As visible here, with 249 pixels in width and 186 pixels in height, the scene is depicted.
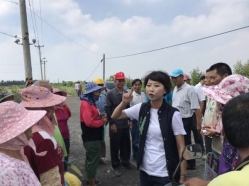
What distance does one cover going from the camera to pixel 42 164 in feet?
5.16

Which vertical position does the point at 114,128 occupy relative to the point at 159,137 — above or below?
below

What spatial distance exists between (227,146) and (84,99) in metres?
Answer: 2.34

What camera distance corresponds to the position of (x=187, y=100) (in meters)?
4.55

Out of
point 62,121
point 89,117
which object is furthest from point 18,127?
point 62,121

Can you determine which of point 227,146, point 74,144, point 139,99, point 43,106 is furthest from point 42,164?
point 74,144

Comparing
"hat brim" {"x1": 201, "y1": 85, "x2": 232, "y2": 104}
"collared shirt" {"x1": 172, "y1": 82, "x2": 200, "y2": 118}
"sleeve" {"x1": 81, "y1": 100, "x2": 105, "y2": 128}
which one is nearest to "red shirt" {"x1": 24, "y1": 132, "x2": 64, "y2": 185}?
"hat brim" {"x1": 201, "y1": 85, "x2": 232, "y2": 104}

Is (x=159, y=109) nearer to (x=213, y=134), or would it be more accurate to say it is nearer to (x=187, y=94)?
(x=213, y=134)

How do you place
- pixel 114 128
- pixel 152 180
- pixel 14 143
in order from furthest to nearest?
1. pixel 114 128
2. pixel 152 180
3. pixel 14 143

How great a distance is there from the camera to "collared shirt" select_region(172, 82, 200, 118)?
450 centimetres

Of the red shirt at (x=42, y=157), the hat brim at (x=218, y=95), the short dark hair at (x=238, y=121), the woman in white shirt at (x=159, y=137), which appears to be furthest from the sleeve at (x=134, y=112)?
the short dark hair at (x=238, y=121)

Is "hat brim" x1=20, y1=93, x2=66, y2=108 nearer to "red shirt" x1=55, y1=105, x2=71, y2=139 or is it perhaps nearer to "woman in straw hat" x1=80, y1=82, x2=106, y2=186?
"woman in straw hat" x1=80, y1=82, x2=106, y2=186

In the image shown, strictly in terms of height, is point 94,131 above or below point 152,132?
below

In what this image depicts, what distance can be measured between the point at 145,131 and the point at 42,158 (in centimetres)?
103

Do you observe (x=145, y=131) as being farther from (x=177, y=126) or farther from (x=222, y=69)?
(x=222, y=69)
